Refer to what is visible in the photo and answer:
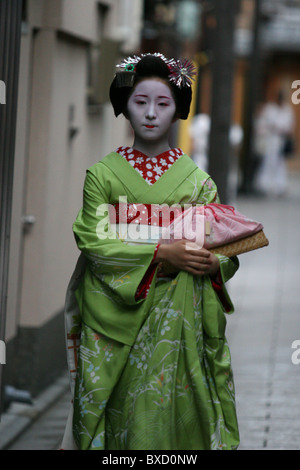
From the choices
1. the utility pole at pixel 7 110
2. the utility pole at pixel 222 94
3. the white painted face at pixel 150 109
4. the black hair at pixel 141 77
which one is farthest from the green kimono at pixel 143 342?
the utility pole at pixel 222 94

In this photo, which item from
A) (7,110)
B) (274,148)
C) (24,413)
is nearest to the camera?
(7,110)

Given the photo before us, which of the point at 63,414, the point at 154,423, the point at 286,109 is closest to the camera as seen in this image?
the point at 154,423

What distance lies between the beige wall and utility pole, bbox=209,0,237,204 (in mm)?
2153

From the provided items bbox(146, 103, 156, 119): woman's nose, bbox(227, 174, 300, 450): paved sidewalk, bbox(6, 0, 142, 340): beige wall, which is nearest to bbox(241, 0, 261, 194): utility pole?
bbox(227, 174, 300, 450): paved sidewalk

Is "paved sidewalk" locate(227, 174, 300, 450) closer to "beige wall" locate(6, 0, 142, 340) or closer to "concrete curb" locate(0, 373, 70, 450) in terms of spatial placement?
"concrete curb" locate(0, 373, 70, 450)

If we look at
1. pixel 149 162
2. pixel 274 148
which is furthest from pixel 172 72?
pixel 274 148

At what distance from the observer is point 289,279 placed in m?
12.3

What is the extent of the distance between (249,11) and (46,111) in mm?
31299

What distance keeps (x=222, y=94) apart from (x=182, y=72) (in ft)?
18.8

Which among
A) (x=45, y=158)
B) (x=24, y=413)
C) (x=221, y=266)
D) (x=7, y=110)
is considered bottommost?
(x=24, y=413)

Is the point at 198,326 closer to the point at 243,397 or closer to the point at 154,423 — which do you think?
the point at 154,423

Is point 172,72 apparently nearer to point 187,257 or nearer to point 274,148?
point 187,257

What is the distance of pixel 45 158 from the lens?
701 centimetres
